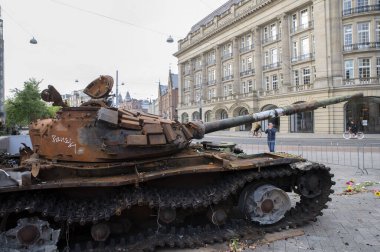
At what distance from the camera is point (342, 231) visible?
6.05 meters

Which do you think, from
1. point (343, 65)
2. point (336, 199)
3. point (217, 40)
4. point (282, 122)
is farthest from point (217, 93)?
point (336, 199)

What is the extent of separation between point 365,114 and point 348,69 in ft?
18.1

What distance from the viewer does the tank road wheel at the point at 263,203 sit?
5.95 meters

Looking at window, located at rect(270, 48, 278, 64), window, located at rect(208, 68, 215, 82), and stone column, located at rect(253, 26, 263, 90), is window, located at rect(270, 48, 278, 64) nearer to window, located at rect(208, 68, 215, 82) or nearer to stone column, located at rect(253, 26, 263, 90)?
stone column, located at rect(253, 26, 263, 90)

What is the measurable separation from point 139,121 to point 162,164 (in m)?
A: 0.83

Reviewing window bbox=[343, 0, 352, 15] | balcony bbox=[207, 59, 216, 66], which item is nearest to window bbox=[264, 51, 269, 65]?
window bbox=[343, 0, 352, 15]

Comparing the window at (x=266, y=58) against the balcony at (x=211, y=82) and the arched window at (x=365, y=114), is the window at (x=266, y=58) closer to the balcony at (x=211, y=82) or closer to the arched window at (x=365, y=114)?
A: the arched window at (x=365, y=114)

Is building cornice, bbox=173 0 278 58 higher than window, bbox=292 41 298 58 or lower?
higher

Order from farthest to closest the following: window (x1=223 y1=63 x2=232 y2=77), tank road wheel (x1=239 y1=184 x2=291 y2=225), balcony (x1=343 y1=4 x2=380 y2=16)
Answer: window (x1=223 y1=63 x2=232 y2=77) < balcony (x1=343 y1=4 x2=380 y2=16) < tank road wheel (x1=239 y1=184 x2=291 y2=225)

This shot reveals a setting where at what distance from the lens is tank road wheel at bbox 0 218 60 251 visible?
4738mm

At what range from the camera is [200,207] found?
19.2ft

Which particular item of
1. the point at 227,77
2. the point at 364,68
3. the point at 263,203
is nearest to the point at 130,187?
the point at 263,203

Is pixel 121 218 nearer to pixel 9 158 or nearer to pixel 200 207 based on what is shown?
pixel 200 207

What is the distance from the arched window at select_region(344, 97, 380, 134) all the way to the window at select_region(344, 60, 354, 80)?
117 inches
